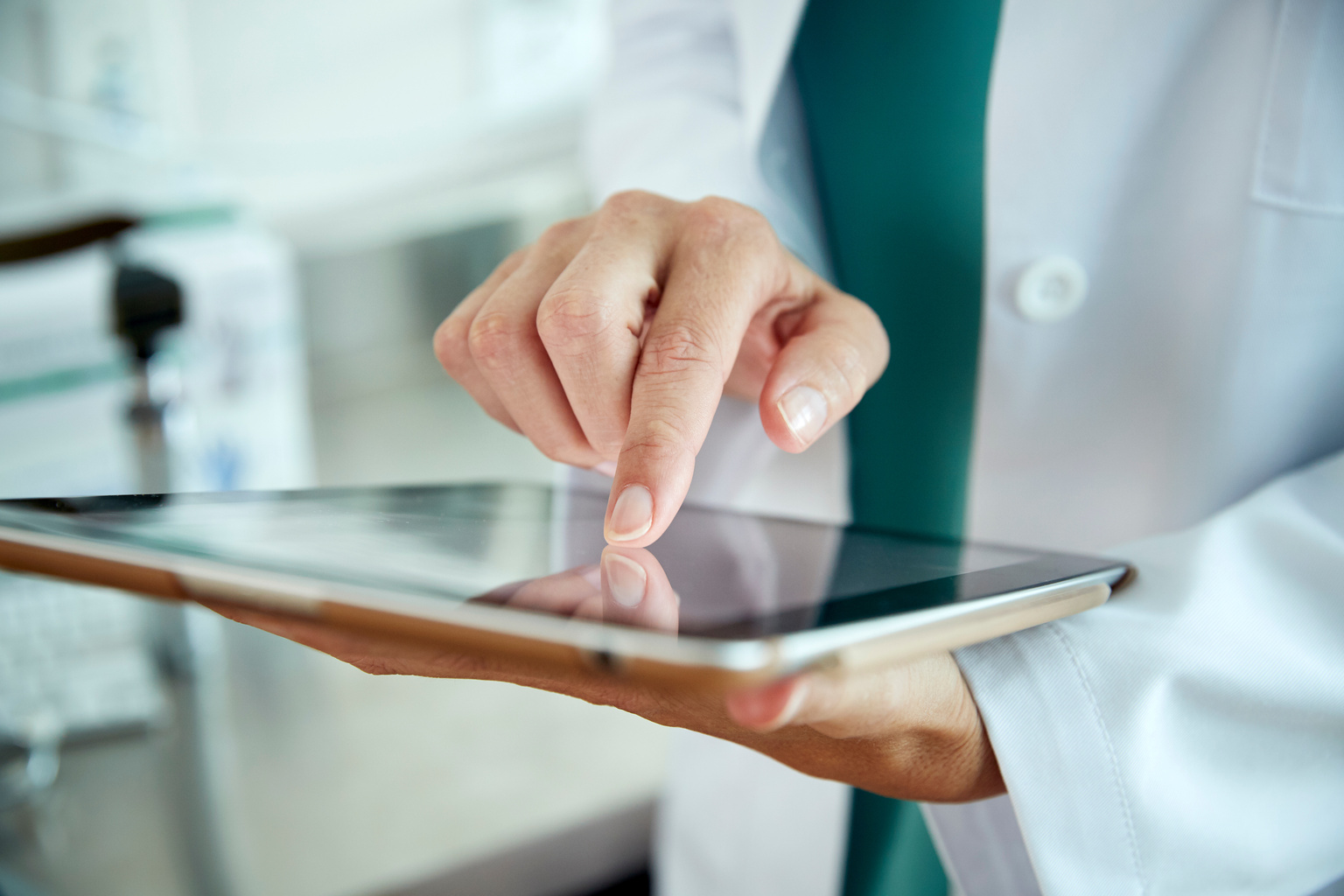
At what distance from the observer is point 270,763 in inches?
22.0

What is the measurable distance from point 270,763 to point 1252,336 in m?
0.59

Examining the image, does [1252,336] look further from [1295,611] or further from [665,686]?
[665,686]

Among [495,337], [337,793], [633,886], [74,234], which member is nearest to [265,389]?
[74,234]

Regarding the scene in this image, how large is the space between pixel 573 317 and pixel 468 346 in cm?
5

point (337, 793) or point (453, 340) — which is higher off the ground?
point (453, 340)

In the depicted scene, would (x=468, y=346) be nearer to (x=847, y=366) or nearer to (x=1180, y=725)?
(x=847, y=366)

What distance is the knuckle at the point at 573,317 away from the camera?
0.23m

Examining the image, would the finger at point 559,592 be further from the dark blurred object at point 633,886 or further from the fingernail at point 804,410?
the dark blurred object at point 633,886

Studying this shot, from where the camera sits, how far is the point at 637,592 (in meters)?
0.16

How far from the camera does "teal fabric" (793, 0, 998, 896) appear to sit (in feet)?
1.19

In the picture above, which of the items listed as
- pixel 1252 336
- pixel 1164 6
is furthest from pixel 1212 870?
pixel 1164 6

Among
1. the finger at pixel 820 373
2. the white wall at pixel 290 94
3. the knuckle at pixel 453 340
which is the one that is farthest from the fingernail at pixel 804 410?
the white wall at pixel 290 94

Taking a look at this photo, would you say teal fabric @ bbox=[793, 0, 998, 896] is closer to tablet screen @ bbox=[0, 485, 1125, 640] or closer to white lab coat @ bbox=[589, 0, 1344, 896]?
white lab coat @ bbox=[589, 0, 1344, 896]

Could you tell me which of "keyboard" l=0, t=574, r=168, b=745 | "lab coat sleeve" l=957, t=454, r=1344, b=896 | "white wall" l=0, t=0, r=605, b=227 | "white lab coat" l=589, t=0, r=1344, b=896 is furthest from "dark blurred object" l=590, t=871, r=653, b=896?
"white wall" l=0, t=0, r=605, b=227
